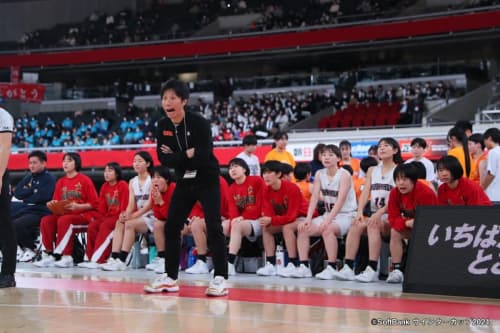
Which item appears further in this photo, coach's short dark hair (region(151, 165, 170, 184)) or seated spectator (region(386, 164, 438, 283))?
coach's short dark hair (region(151, 165, 170, 184))

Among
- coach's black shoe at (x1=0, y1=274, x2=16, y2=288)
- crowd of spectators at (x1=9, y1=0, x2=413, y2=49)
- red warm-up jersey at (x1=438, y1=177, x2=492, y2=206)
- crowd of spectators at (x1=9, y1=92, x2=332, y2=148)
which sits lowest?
coach's black shoe at (x1=0, y1=274, x2=16, y2=288)

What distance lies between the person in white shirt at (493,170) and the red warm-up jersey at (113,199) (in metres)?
4.69

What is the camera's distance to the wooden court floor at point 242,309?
4.64 meters

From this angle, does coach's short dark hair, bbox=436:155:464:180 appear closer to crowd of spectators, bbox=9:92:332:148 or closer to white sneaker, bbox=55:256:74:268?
white sneaker, bbox=55:256:74:268

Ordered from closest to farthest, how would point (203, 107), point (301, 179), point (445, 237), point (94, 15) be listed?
point (445, 237) → point (301, 179) → point (203, 107) → point (94, 15)

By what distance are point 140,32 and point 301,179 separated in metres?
25.2

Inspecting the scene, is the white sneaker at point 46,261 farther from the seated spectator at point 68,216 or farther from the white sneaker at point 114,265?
the white sneaker at point 114,265

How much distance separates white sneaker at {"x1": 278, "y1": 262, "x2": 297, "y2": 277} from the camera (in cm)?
819

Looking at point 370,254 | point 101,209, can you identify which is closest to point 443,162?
point 370,254

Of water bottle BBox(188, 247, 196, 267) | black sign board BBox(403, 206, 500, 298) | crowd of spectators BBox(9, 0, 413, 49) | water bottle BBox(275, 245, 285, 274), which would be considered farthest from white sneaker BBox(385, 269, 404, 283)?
crowd of spectators BBox(9, 0, 413, 49)

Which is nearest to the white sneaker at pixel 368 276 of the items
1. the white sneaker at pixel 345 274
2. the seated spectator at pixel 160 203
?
the white sneaker at pixel 345 274

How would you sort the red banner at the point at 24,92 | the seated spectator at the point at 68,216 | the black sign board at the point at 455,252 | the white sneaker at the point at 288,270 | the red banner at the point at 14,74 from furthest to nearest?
the red banner at the point at 14,74 < the red banner at the point at 24,92 < the seated spectator at the point at 68,216 < the white sneaker at the point at 288,270 < the black sign board at the point at 455,252

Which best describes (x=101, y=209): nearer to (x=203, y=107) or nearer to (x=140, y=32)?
(x=203, y=107)

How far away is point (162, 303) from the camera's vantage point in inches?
227
